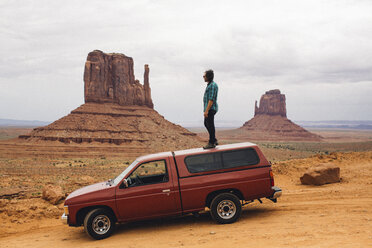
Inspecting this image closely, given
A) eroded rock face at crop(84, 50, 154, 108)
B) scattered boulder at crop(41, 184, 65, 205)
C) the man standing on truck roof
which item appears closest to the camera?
the man standing on truck roof

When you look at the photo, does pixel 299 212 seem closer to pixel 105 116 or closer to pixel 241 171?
pixel 241 171

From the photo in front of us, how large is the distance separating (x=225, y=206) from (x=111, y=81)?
3218 inches

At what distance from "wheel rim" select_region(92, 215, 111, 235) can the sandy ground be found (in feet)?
0.98

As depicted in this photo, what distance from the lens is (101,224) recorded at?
7.75 metres

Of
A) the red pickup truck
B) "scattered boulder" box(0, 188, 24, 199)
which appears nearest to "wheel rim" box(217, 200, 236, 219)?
the red pickup truck

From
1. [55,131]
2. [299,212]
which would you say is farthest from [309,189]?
[55,131]

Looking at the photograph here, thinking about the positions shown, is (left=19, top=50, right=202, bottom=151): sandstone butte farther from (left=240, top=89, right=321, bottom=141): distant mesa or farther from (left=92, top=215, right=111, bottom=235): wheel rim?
(left=240, top=89, right=321, bottom=141): distant mesa

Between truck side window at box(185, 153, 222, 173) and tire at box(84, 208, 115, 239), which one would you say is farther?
truck side window at box(185, 153, 222, 173)

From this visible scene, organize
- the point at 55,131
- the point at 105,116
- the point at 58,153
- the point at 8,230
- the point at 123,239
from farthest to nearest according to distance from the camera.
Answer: the point at 105,116 → the point at 55,131 → the point at 58,153 → the point at 8,230 → the point at 123,239

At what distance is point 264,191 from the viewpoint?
26.1ft

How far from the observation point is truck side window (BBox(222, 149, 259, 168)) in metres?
7.92

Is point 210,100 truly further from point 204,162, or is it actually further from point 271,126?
point 271,126

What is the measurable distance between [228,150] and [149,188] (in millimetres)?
2292

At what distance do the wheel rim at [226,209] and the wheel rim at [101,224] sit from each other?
2886 mm
